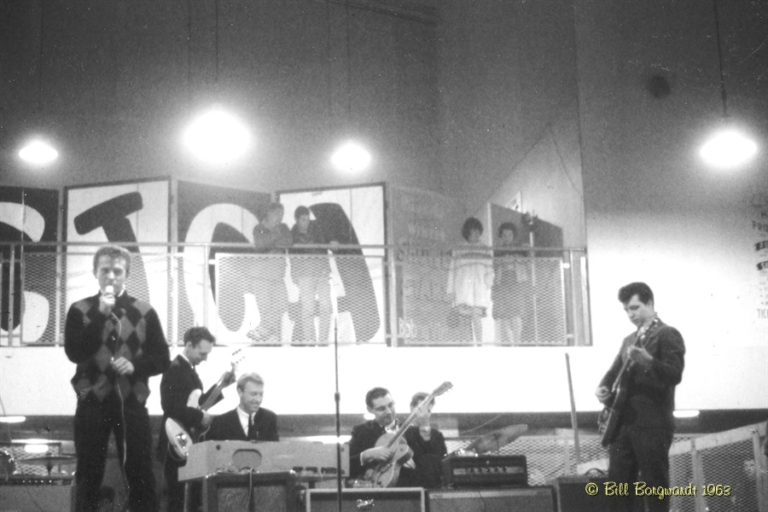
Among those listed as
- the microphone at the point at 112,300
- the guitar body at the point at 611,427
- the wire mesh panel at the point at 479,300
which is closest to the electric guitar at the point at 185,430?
the microphone at the point at 112,300

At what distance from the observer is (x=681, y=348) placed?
6492 mm

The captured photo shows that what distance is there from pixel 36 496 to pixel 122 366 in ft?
7.96

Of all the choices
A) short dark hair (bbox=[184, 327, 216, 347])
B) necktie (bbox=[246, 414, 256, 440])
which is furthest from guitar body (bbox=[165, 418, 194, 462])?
short dark hair (bbox=[184, 327, 216, 347])

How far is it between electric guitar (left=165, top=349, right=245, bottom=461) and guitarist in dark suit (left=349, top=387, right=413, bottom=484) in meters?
0.98

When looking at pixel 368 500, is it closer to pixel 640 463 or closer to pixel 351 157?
pixel 640 463

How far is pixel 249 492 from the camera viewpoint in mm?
6199

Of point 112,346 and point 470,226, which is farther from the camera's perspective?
point 470,226

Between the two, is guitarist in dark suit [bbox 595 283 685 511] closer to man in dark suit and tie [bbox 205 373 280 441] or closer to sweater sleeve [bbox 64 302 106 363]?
man in dark suit and tie [bbox 205 373 280 441]

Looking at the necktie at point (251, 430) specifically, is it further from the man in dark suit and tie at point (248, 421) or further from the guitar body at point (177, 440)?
the guitar body at point (177, 440)

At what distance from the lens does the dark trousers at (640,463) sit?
6262mm

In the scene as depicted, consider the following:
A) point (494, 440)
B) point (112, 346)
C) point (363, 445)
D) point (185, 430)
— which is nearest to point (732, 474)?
point (494, 440)

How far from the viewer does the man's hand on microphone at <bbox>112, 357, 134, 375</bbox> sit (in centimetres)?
539

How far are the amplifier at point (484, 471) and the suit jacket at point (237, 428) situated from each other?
1305 mm

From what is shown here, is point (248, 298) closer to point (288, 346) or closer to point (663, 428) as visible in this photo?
point (288, 346)
